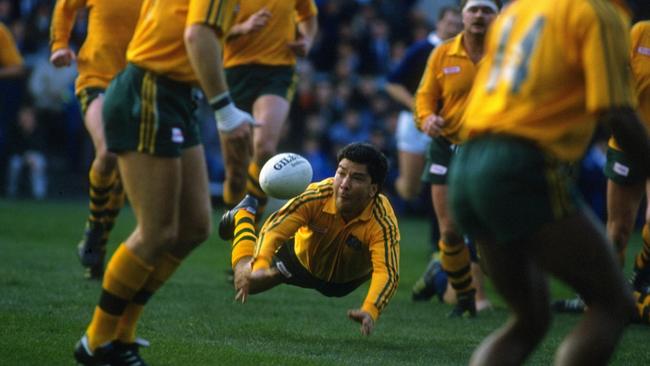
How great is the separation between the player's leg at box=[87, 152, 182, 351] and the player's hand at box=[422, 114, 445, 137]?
3.51m

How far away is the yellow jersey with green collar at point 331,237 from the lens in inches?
293

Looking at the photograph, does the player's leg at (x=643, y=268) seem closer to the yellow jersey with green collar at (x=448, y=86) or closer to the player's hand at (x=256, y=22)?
the yellow jersey with green collar at (x=448, y=86)

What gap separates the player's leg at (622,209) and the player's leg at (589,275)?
4301 millimetres

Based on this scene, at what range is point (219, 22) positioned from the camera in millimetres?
5660

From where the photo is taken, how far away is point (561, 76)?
4672 mm

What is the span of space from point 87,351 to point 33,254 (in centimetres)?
606

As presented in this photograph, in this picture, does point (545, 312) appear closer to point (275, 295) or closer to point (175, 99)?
point (175, 99)

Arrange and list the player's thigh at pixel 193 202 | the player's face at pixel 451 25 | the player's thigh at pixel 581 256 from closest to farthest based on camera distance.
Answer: the player's thigh at pixel 581 256 < the player's thigh at pixel 193 202 < the player's face at pixel 451 25

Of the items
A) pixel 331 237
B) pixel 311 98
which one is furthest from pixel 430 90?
pixel 311 98

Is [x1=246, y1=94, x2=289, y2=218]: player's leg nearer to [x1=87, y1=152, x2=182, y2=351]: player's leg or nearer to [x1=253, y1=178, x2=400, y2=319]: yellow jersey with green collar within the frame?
[x1=253, y1=178, x2=400, y2=319]: yellow jersey with green collar

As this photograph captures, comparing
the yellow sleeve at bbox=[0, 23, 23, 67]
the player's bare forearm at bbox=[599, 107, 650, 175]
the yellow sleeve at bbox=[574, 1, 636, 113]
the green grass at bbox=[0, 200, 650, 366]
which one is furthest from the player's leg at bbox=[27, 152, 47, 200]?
the yellow sleeve at bbox=[574, 1, 636, 113]

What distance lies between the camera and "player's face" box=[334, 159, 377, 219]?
7.59 meters

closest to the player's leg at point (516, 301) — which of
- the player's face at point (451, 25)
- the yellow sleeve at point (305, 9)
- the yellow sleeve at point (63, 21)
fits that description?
the yellow sleeve at point (63, 21)

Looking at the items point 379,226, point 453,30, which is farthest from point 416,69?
point 379,226
